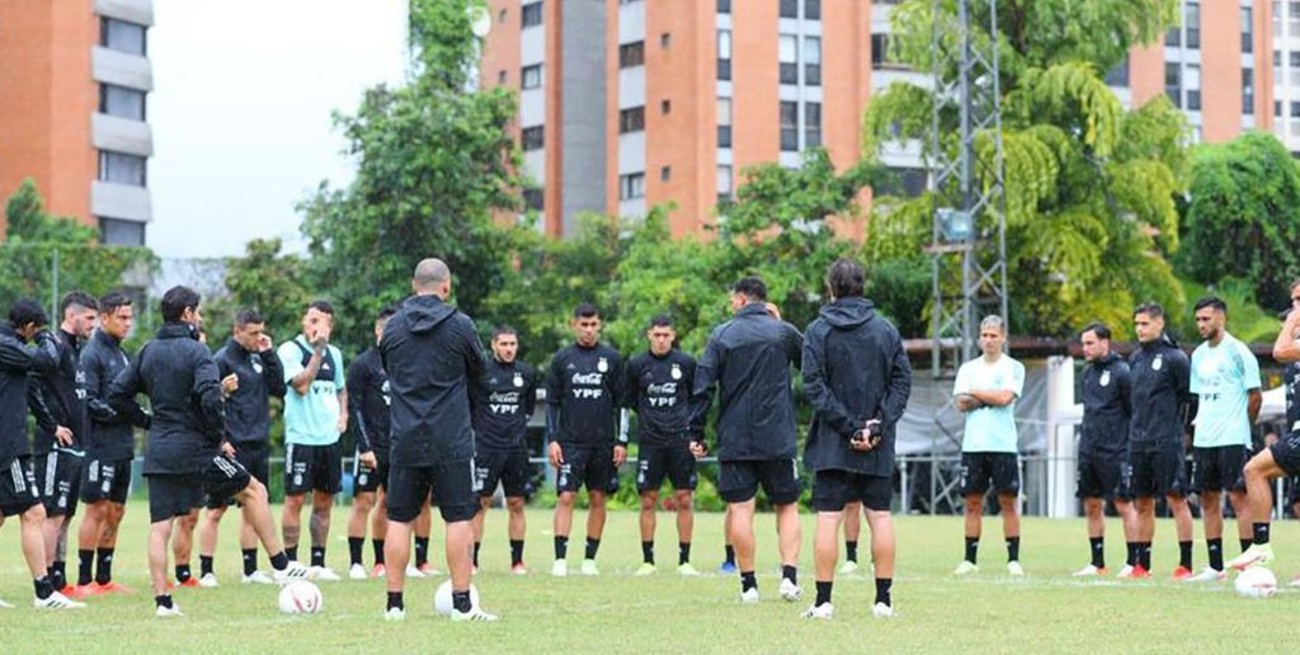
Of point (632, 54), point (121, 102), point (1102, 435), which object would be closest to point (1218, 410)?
point (1102, 435)

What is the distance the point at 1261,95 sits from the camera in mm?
83312

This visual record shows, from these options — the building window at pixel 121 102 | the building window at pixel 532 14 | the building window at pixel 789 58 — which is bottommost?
the building window at pixel 121 102

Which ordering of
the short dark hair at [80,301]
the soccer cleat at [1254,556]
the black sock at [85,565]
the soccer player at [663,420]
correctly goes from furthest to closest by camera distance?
the soccer player at [663,420]
the black sock at [85,565]
the soccer cleat at [1254,556]
the short dark hair at [80,301]

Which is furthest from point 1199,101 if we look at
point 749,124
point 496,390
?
point 496,390

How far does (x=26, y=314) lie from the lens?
1538cm

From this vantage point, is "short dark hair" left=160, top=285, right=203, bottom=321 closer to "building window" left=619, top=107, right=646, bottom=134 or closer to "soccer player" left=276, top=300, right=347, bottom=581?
"soccer player" left=276, top=300, right=347, bottom=581

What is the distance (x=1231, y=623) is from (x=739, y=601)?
3623mm

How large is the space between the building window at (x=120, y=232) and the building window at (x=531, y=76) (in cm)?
1465

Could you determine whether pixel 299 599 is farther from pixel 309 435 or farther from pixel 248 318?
pixel 309 435

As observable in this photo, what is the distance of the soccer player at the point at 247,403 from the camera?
18.1 m

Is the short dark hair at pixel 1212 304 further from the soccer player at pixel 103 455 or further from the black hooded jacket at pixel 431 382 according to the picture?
the soccer player at pixel 103 455

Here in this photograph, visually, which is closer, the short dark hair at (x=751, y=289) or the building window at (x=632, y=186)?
the short dark hair at (x=751, y=289)

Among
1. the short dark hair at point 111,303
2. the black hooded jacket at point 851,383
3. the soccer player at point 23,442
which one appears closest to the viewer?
the black hooded jacket at point 851,383

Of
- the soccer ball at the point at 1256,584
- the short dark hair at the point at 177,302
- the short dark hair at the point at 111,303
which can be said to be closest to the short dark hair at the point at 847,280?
the soccer ball at the point at 1256,584
